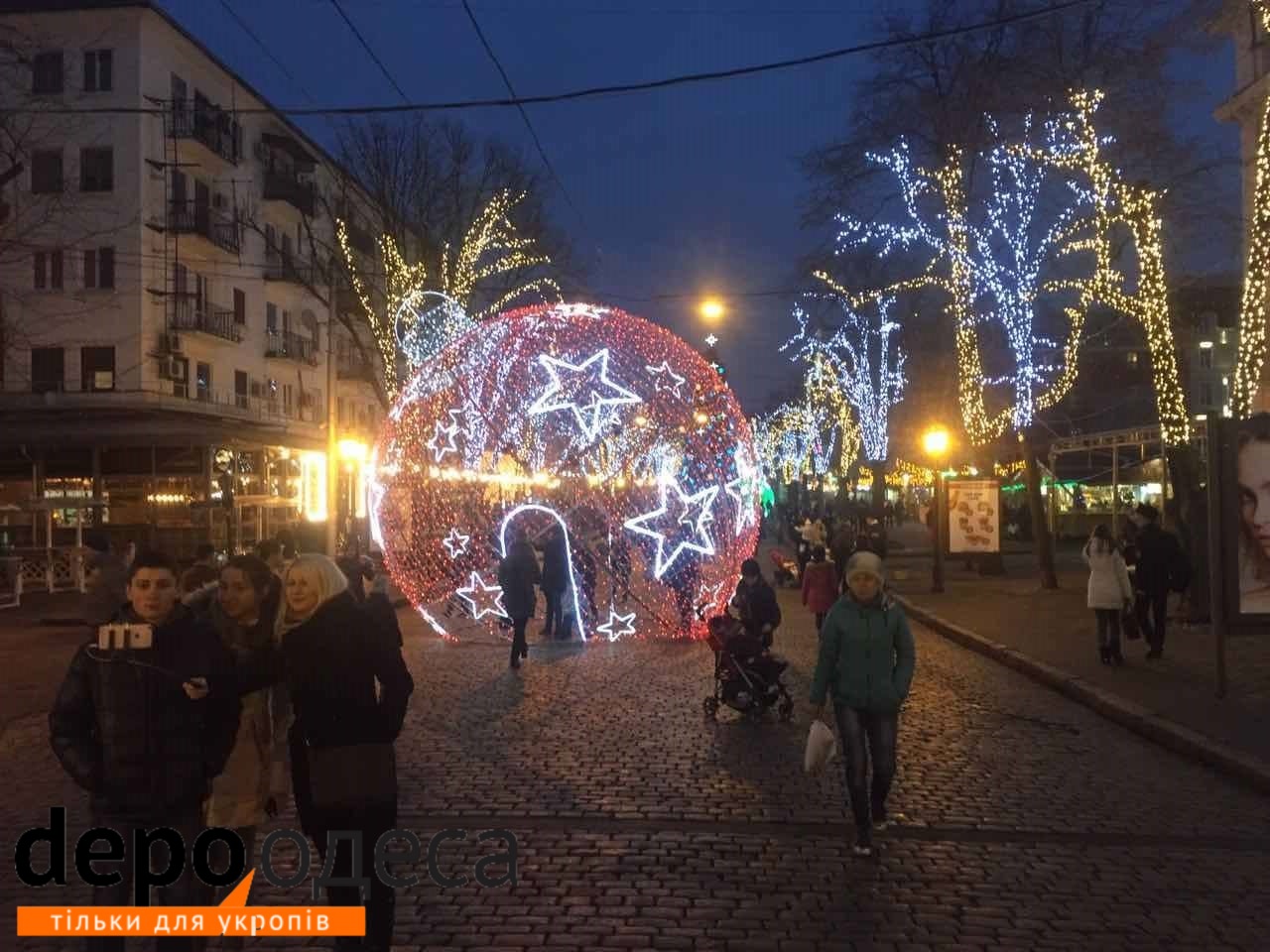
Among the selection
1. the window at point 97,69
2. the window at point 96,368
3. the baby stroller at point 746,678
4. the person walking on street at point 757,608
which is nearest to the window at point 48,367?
the window at point 96,368

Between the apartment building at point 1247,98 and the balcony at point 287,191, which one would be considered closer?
the apartment building at point 1247,98

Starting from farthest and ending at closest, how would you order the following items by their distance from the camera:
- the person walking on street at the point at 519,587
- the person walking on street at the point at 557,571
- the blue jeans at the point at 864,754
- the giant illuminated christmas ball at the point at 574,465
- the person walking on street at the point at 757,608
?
the person walking on street at the point at 557,571, the giant illuminated christmas ball at the point at 574,465, the person walking on street at the point at 519,587, the person walking on street at the point at 757,608, the blue jeans at the point at 864,754

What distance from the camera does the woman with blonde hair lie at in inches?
182

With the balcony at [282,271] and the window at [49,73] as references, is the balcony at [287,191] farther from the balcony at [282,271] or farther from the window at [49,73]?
the window at [49,73]

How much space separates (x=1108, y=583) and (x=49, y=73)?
99.8ft

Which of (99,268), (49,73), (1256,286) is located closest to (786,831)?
(1256,286)

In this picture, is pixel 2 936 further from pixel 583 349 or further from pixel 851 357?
pixel 851 357

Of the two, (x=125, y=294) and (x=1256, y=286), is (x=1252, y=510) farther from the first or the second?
(x=125, y=294)

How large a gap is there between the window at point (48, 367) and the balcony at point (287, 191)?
9.98 metres

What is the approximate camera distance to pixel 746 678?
1112 centimetres

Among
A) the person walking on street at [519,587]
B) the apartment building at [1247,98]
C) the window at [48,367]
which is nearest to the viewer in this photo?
the person walking on street at [519,587]

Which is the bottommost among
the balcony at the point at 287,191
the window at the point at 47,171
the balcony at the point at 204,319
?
the balcony at the point at 204,319

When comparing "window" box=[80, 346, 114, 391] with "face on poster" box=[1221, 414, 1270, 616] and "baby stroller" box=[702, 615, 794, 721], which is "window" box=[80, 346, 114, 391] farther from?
"face on poster" box=[1221, 414, 1270, 616]

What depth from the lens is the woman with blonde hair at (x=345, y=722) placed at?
4625mm
